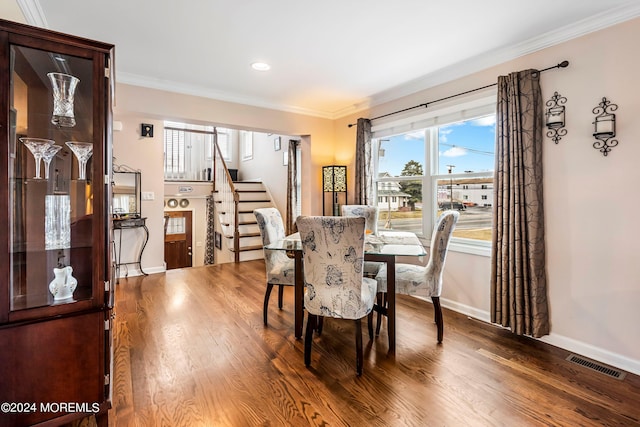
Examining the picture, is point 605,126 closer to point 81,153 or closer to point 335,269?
point 335,269

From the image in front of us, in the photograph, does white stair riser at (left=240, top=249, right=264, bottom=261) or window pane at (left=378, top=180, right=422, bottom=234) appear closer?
window pane at (left=378, top=180, right=422, bottom=234)

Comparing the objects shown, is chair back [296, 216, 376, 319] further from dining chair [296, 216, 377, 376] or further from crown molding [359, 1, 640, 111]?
crown molding [359, 1, 640, 111]

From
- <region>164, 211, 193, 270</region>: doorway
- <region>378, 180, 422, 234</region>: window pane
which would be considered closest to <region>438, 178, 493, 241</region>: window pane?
<region>378, 180, 422, 234</region>: window pane

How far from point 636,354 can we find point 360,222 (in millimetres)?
2131

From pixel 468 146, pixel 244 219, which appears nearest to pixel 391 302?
pixel 468 146

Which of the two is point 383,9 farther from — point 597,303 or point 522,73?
point 597,303

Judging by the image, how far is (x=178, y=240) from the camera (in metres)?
7.54

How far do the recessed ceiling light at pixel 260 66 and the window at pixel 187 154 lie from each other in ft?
15.2

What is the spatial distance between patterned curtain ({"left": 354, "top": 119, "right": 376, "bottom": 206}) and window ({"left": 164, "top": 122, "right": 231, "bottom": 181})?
4476 millimetres

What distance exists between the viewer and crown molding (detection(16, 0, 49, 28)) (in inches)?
75.8

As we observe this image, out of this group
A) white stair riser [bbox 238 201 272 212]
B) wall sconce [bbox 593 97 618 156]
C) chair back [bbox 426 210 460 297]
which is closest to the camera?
wall sconce [bbox 593 97 618 156]

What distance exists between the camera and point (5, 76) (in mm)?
1345

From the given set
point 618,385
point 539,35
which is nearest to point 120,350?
point 618,385

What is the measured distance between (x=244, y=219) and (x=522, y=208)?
185 inches
